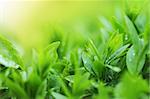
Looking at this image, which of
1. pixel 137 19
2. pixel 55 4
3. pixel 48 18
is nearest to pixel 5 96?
pixel 137 19

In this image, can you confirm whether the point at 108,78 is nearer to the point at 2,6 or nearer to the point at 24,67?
the point at 24,67

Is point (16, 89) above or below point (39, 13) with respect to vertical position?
below

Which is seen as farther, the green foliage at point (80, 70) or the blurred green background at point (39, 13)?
the blurred green background at point (39, 13)

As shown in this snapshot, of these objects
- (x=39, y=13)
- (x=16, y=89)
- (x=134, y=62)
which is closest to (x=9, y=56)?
(x=16, y=89)

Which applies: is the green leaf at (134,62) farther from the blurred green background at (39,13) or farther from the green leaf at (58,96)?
the blurred green background at (39,13)

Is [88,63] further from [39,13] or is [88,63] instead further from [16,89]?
[39,13]

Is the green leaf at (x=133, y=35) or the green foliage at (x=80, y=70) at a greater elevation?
the green leaf at (x=133, y=35)

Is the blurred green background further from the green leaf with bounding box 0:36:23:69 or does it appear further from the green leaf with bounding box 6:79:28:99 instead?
the green leaf with bounding box 6:79:28:99

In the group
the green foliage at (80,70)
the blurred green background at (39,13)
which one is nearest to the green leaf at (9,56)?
the green foliage at (80,70)
